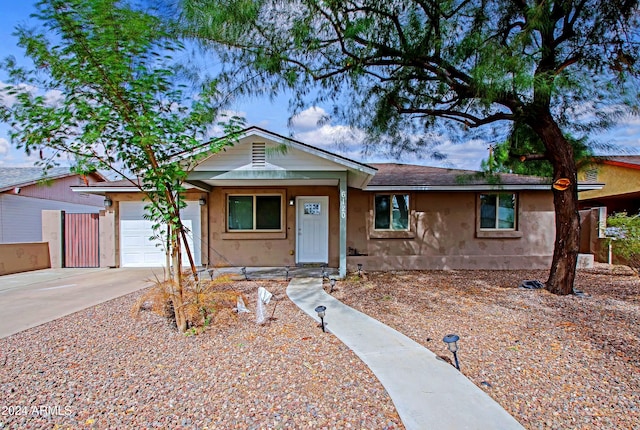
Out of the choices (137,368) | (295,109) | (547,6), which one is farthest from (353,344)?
(547,6)

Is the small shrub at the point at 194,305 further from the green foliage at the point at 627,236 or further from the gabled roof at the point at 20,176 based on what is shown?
the gabled roof at the point at 20,176

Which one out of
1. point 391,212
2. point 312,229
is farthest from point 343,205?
point 391,212

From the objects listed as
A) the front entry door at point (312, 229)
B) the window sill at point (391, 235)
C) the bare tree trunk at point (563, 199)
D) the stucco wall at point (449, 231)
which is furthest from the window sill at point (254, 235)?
the bare tree trunk at point (563, 199)

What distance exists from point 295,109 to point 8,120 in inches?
169

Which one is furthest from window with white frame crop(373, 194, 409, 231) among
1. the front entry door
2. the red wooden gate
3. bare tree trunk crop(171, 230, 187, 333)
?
the red wooden gate

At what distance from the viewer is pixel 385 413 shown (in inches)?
111

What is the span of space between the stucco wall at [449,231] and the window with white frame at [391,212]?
200 mm

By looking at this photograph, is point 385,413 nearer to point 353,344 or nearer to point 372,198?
point 353,344

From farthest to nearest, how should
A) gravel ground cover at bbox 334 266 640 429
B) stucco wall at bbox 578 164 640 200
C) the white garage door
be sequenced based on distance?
1. stucco wall at bbox 578 164 640 200
2. the white garage door
3. gravel ground cover at bbox 334 266 640 429

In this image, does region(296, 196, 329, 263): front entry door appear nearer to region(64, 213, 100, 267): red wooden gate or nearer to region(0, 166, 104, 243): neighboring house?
region(64, 213, 100, 267): red wooden gate

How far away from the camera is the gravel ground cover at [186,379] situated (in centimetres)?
277

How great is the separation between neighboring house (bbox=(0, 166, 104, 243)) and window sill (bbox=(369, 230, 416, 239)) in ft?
33.3

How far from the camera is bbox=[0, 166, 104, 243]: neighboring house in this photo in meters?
13.5

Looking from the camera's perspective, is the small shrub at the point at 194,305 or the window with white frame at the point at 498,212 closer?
the small shrub at the point at 194,305
